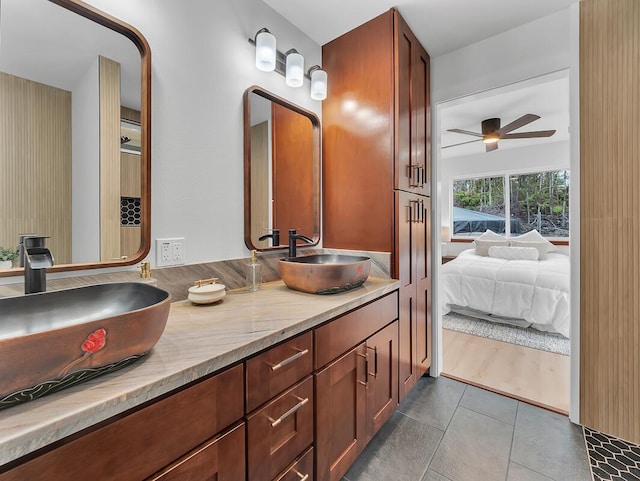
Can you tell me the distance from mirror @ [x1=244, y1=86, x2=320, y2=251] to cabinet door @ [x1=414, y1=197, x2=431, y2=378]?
0.73 meters

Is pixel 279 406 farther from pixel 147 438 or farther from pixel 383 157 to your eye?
pixel 383 157

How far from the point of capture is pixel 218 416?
2.46 feet

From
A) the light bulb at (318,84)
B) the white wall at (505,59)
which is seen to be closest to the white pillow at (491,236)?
the white wall at (505,59)

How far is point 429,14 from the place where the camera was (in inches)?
68.9

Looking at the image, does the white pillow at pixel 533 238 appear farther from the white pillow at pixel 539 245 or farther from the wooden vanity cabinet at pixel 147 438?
the wooden vanity cabinet at pixel 147 438

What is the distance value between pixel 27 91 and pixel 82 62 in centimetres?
20

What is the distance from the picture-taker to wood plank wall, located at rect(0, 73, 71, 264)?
86 centimetres

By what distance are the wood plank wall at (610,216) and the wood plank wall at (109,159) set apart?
2343mm

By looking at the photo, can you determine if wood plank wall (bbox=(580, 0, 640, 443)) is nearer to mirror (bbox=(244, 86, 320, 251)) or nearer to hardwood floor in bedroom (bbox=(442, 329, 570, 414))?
hardwood floor in bedroom (bbox=(442, 329, 570, 414))

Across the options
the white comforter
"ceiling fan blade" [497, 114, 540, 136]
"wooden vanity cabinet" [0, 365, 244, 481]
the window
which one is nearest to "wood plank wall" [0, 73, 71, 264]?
"wooden vanity cabinet" [0, 365, 244, 481]

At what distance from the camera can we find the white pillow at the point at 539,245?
4590 mm

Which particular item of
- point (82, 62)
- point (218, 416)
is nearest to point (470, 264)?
point (218, 416)

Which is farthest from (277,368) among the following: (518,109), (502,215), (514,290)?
(502,215)

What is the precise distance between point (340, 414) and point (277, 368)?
501mm
